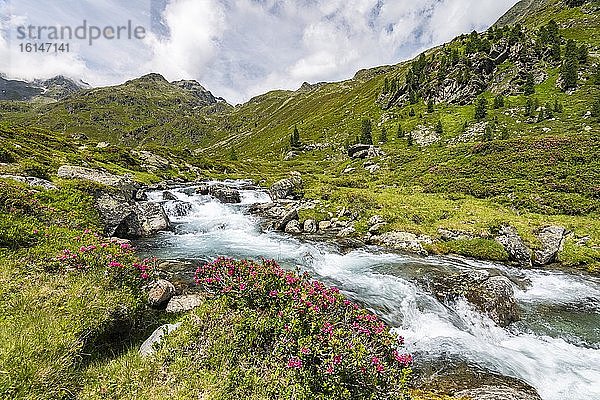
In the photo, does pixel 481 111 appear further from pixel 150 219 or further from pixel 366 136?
pixel 150 219

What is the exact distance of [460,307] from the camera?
519 inches

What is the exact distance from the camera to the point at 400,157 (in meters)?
68.1

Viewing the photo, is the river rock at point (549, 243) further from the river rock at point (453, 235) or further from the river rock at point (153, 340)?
the river rock at point (153, 340)

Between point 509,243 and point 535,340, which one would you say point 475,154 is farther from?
point 535,340

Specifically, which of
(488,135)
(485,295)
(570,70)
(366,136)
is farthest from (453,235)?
(570,70)

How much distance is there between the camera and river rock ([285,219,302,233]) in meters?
27.2

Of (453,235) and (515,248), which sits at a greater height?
(453,235)

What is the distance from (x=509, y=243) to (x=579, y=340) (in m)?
10.3

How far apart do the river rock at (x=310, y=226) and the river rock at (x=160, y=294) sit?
17.0 metres

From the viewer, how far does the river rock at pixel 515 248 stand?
66.5ft

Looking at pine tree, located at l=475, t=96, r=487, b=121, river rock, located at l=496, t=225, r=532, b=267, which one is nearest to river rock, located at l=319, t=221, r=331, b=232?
river rock, located at l=496, t=225, r=532, b=267

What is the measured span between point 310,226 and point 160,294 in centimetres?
1824

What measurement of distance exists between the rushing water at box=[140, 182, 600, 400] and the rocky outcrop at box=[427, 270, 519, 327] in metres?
0.38

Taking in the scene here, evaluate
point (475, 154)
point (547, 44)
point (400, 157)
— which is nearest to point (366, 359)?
point (475, 154)
